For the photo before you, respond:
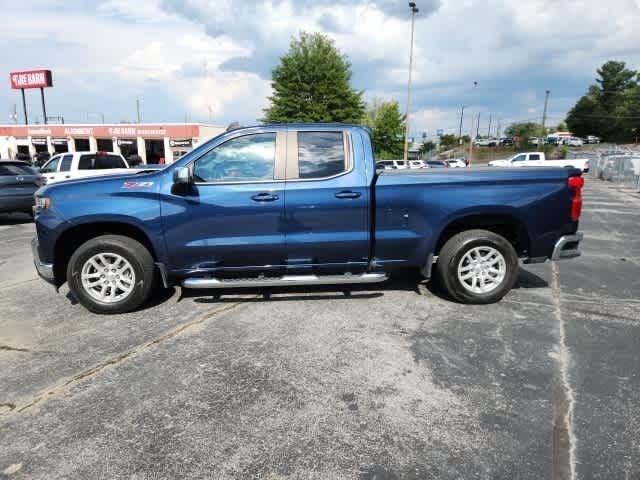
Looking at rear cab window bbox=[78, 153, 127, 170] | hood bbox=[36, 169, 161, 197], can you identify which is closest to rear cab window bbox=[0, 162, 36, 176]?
rear cab window bbox=[78, 153, 127, 170]

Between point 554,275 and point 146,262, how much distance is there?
5.24 meters

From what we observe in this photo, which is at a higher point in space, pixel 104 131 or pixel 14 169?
pixel 104 131

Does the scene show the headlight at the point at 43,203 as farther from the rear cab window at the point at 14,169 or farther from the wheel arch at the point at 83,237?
the rear cab window at the point at 14,169

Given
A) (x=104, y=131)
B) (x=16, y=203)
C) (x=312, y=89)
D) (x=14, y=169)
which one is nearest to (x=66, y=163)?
(x=14, y=169)

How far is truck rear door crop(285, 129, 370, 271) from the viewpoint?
436cm

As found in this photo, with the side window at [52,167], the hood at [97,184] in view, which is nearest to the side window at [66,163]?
the side window at [52,167]

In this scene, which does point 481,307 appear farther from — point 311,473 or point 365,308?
point 311,473

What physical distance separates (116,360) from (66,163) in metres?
11.4

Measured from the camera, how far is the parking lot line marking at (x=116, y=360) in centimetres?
297

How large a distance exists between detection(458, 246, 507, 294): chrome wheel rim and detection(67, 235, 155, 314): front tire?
3301mm

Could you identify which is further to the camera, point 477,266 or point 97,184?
point 477,266

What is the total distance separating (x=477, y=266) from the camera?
4637 mm

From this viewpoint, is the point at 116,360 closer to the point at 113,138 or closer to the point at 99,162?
the point at 99,162

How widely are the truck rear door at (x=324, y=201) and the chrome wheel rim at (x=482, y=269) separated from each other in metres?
1.10
